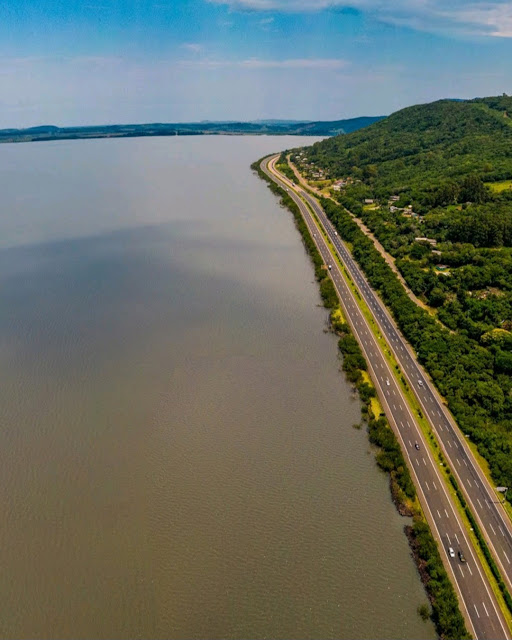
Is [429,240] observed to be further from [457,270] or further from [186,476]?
[186,476]

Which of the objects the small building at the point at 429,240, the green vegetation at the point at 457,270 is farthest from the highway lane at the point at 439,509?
the small building at the point at 429,240

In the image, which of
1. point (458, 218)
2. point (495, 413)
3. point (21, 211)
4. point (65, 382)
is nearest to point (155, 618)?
point (65, 382)

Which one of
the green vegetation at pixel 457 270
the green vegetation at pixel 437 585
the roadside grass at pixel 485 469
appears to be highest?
the green vegetation at pixel 457 270

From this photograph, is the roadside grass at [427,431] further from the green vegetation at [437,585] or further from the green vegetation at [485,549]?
the green vegetation at [437,585]

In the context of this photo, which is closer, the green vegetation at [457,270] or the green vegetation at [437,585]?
the green vegetation at [437,585]

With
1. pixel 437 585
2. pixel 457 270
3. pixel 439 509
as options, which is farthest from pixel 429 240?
pixel 437 585

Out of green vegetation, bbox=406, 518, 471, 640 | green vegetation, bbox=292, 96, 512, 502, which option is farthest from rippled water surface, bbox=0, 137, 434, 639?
green vegetation, bbox=292, 96, 512, 502

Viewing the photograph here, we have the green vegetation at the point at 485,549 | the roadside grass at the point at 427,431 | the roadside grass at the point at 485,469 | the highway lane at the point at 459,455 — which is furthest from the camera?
the roadside grass at the point at 485,469

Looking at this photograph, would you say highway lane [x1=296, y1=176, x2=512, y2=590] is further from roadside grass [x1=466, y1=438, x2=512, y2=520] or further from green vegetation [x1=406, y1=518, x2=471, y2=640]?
green vegetation [x1=406, y1=518, x2=471, y2=640]
